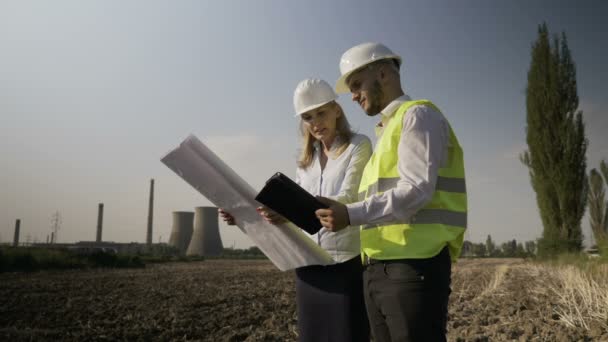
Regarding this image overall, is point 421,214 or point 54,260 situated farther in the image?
point 54,260

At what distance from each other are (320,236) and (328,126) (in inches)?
23.0

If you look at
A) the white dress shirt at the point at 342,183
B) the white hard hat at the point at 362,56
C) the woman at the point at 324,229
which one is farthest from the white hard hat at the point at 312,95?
the white hard hat at the point at 362,56

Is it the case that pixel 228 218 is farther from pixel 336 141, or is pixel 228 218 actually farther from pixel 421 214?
pixel 421 214

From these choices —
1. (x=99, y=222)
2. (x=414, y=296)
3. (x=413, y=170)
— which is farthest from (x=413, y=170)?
(x=99, y=222)

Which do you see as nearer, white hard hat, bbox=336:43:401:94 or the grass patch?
white hard hat, bbox=336:43:401:94

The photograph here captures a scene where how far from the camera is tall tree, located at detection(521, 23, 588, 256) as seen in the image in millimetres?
16109

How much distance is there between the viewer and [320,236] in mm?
2283

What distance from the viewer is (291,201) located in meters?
1.82

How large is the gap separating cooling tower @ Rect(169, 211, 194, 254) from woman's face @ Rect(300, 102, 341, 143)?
4189cm

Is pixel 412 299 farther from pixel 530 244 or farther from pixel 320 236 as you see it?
pixel 530 244

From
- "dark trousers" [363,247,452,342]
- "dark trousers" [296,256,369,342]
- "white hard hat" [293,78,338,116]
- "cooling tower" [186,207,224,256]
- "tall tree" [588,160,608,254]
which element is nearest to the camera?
"dark trousers" [363,247,452,342]

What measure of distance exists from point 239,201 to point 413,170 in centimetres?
81

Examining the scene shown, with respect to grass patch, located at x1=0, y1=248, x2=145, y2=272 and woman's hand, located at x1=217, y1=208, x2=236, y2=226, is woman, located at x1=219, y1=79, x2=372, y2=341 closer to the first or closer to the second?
woman's hand, located at x1=217, y1=208, x2=236, y2=226

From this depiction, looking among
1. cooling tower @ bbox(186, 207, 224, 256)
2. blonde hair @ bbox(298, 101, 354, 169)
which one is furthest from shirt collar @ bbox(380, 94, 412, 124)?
cooling tower @ bbox(186, 207, 224, 256)
